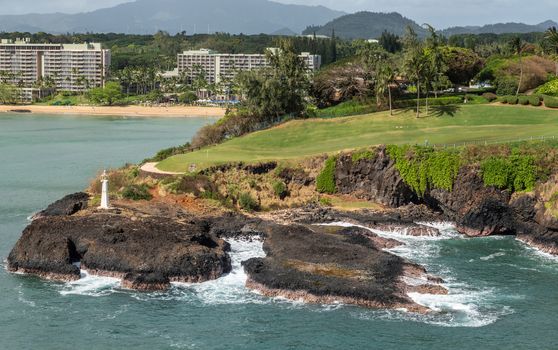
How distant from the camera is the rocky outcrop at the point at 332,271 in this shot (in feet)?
135

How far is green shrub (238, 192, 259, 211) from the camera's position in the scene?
58.8 metres

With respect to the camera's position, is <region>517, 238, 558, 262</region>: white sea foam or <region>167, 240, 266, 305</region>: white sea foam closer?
<region>167, 240, 266, 305</region>: white sea foam

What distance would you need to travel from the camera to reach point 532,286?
44.3m

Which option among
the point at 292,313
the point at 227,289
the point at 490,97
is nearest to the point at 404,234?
the point at 227,289

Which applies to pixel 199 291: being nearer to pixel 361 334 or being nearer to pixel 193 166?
pixel 361 334

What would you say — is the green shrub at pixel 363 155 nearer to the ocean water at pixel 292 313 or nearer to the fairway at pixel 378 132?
the fairway at pixel 378 132

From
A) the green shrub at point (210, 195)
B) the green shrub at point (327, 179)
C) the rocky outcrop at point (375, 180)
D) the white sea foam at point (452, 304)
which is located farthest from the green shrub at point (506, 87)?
the white sea foam at point (452, 304)

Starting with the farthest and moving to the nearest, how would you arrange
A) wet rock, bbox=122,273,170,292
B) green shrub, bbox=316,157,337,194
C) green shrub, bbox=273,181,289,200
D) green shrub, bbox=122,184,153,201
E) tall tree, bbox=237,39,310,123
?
tall tree, bbox=237,39,310,123 < green shrub, bbox=316,157,337,194 < green shrub, bbox=273,181,289,200 < green shrub, bbox=122,184,153,201 < wet rock, bbox=122,273,170,292

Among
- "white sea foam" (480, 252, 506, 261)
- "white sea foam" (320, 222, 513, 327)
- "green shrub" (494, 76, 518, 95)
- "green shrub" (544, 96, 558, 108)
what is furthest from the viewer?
"green shrub" (494, 76, 518, 95)

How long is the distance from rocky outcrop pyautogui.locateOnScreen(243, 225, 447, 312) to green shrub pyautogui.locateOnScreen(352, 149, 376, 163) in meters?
12.4

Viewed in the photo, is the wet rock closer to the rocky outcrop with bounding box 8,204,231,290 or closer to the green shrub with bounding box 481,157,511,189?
the rocky outcrop with bounding box 8,204,231,290

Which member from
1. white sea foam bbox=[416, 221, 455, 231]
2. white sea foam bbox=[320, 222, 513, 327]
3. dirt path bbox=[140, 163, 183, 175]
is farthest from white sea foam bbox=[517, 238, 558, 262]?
dirt path bbox=[140, 163, 183, 175]

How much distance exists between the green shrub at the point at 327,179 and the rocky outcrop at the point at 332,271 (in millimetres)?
11145

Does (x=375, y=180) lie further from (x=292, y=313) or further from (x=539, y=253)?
(x=292, y=313)
